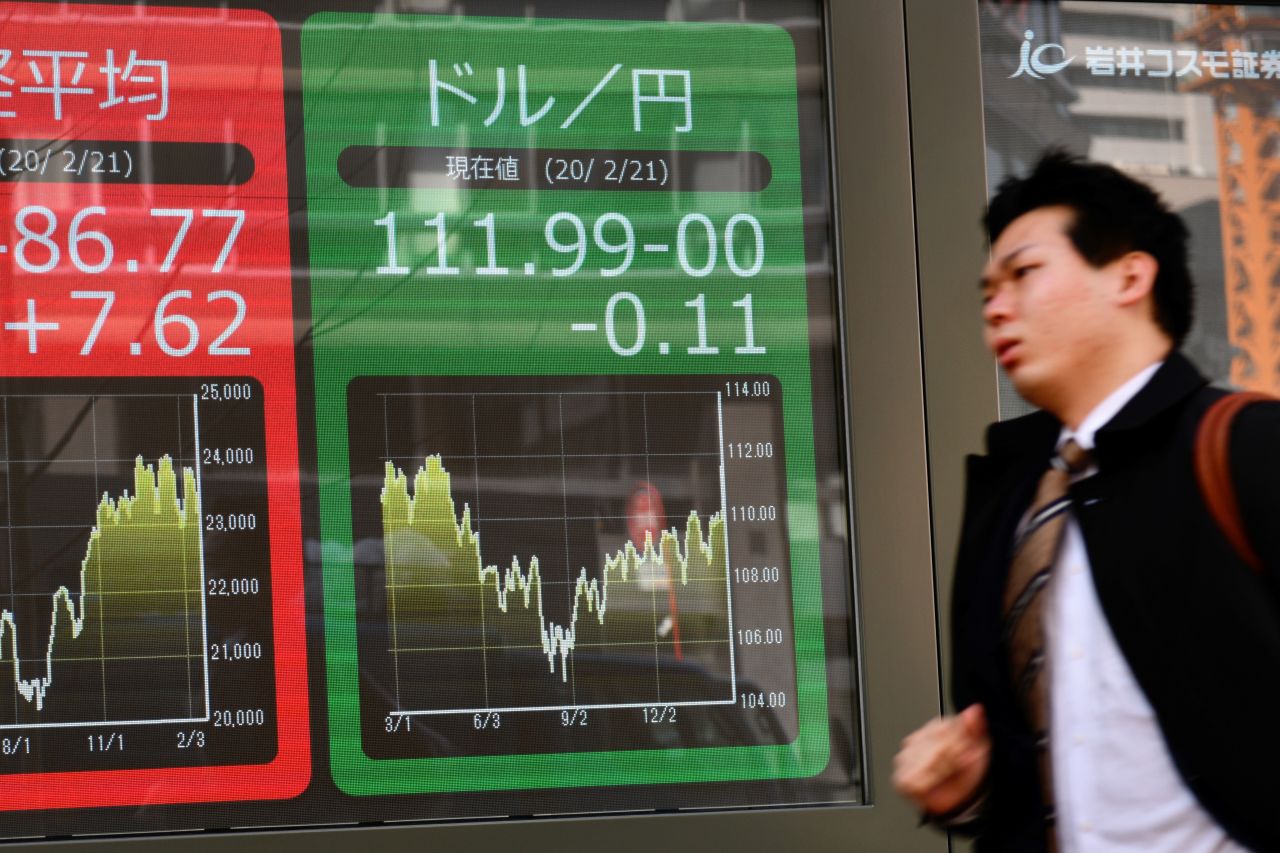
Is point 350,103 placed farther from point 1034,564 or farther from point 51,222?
point 1034,564

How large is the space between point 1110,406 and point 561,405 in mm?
1586

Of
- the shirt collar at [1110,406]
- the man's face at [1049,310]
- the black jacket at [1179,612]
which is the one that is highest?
the man's face at [1049,310]

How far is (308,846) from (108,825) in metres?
0.42

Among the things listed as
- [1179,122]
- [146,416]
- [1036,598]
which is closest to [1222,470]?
[1036,598]

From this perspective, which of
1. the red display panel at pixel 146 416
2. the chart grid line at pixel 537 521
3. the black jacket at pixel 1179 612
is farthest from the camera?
the chart grid line at pixel 537 521

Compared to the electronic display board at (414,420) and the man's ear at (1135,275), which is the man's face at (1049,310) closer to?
the man's ear at (1135,275)

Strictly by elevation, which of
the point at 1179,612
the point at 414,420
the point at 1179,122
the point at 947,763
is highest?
the point at 1179,122

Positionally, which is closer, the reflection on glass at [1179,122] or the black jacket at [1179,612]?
the black jacket at [1179,612]

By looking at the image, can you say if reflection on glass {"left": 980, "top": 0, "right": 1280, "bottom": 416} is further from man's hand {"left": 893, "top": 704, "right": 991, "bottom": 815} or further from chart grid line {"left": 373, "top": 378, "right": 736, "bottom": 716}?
man's hand {"left": 893, "top": 704, "right": 991, "bottom": 815}

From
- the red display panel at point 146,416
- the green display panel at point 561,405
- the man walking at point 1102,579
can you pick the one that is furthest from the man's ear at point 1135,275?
the red display panel at point 146,416

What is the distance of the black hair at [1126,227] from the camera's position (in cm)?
225

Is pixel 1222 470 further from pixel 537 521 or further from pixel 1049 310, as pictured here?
pixel 537 521

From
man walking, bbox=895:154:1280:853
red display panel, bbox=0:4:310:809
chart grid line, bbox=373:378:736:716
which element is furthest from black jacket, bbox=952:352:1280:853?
red display panel, bbox=0:4:310:809

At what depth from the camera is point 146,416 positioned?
3.40 m
